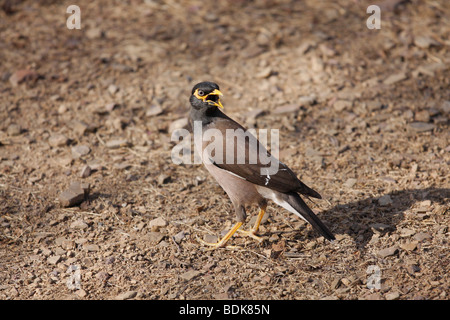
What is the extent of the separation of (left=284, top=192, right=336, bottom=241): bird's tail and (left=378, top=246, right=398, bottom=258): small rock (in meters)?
0.50

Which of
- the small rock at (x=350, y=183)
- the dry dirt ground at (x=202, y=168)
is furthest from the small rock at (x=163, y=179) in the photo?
the small rock at (x=350, y=183)

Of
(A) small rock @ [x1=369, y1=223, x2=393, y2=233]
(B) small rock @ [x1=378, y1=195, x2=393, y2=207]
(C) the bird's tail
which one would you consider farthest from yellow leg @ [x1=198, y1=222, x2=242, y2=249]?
(B) small rock @ [x1=378, y1=195, x2=393, y2=207]

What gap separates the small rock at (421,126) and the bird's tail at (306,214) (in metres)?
2.66

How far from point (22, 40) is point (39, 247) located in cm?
493

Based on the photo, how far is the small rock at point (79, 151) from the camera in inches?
269

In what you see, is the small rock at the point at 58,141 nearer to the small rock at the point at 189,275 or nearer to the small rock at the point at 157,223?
the small rock at the point at 157,223

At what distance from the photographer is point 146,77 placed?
8188 mm

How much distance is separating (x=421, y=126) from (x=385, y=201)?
70.8 inches

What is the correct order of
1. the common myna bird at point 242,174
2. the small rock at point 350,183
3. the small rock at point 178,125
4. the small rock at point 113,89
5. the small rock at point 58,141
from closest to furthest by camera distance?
1. the common myna bird at point 242,174
2. the small rock at point 350,183
3. the small rock at point 58,141
4. the small rock at point 178,125
5. the small rock at point 113,89

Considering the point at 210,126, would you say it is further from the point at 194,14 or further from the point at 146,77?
the point at 194,14

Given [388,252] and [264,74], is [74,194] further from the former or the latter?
[264,74]

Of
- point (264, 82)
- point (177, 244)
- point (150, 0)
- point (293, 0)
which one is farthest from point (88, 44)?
point (177, 244)

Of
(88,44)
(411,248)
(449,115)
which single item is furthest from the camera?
(88,44)

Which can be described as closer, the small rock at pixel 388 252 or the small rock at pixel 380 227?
the small rock at pixel 388 252
